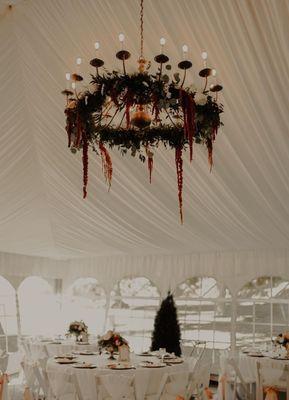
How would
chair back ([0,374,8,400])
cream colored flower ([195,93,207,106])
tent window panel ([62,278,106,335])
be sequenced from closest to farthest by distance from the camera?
cream colored flower ([195,93,207,106])
chair back ([0,374,8,400])
tent window panel ([62,278,106,335])

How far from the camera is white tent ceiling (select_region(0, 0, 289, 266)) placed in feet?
15.7

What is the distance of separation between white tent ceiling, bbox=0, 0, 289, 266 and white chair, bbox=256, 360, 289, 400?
2.48 metres

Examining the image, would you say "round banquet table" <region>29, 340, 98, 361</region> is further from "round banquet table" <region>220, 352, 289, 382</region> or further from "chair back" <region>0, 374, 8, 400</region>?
"chair back" <region>0, 374, 8, 400</region>

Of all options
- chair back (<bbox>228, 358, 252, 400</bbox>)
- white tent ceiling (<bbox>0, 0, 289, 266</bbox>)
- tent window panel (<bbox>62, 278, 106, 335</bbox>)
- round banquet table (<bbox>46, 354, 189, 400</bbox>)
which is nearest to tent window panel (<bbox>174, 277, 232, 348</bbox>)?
white tent ceiling (<bbox>0, 0, 289, 266</bbox>)

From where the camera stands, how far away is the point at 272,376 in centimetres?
704

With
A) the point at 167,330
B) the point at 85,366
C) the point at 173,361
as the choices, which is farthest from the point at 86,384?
the point at 167,330

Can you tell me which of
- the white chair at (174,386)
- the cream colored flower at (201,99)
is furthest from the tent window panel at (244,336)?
the cream colored flower at (201,99)

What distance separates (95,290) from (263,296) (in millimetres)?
5391

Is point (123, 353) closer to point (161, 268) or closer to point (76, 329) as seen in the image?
point (76, 329)

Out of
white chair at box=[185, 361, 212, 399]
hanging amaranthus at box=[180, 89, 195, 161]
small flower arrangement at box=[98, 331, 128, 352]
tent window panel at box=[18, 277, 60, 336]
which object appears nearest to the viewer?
hanging amaranthus at box=[180, 89, 195, 161]

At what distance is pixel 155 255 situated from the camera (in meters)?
12.6

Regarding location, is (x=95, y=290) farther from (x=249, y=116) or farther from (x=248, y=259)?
(x=249, y=116)

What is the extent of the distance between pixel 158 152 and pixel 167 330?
5.15 metres

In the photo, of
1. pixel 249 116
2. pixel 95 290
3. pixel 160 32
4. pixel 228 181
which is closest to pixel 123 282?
pixel 95 290
